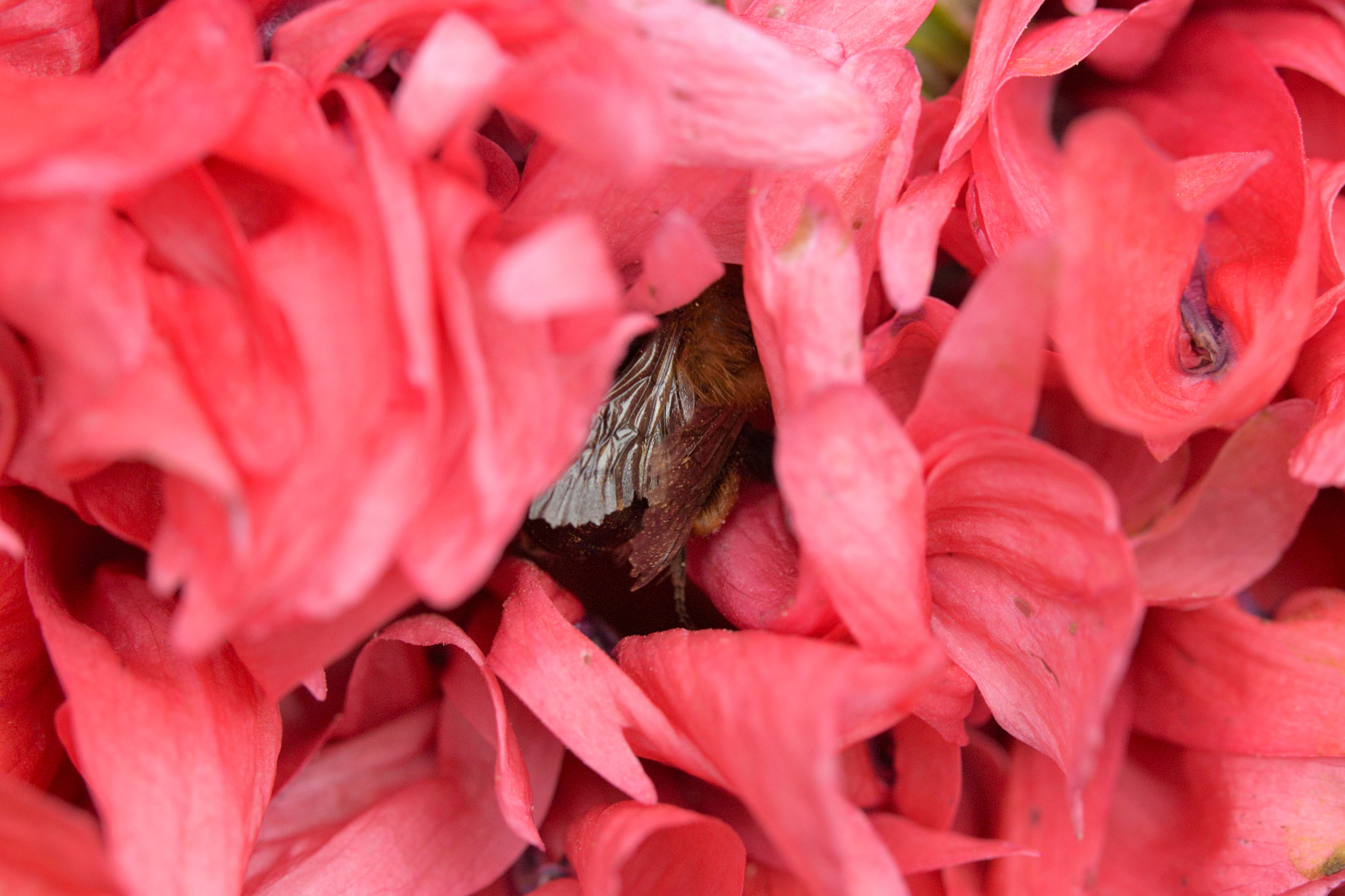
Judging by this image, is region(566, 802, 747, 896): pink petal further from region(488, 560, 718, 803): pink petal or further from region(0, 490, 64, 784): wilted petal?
region(0, 490, 64, 784): wilted petal

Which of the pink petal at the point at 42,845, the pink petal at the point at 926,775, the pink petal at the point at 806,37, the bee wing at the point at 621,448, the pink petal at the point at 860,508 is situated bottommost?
the pink petal at the point at 926,775

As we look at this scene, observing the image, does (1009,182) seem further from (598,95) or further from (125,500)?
(125,500)

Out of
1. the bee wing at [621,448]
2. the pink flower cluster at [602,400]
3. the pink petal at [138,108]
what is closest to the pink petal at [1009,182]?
the pink flower cluster at [602,400]

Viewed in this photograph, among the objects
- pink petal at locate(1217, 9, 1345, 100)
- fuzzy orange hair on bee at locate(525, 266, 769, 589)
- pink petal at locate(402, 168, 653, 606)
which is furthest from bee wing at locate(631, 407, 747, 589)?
pink petal at locate(1217, 9, 1345, 100)

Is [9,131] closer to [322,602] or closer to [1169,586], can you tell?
[322,602]

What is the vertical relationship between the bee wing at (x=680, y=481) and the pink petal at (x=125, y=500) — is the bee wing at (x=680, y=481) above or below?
below

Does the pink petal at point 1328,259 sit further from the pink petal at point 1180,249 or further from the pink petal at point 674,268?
the pink petal at point 674,268
